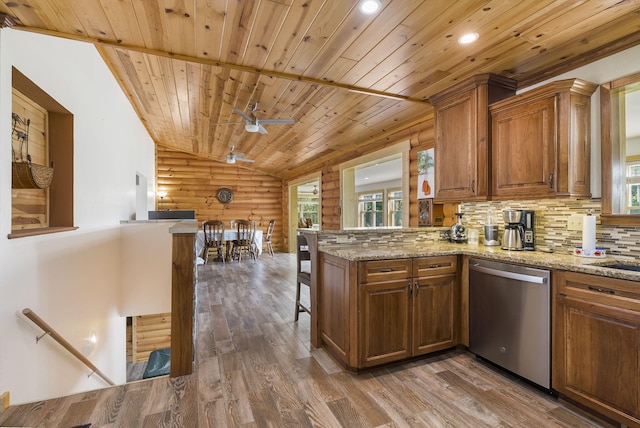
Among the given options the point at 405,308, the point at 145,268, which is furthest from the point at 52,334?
the point at 405,308

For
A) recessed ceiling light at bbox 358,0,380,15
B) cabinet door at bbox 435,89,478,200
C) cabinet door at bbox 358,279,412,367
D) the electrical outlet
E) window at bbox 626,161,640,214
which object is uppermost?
recessed ceiling light at bbox 358,0,380,15

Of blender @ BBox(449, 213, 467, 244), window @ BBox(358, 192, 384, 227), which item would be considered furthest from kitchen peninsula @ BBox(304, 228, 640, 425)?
window @ BBox(358, 192, 384, 227)

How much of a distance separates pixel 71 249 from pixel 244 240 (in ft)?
15.7

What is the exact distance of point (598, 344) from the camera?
173 centimetres

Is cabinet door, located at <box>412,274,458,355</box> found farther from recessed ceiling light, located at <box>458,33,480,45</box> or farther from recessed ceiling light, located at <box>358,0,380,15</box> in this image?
recessed ceiling light, located at <box>358,0,380,15</box>

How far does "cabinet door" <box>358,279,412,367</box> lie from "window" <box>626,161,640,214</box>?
5.44ft

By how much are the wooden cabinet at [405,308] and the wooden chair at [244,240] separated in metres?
5.25

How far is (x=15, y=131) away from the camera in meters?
1.99

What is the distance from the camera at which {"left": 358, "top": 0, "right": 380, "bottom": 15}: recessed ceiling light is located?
1.68 metres

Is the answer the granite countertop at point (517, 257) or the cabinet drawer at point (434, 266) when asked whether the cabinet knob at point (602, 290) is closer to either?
the granite countertop at point (517, 257)

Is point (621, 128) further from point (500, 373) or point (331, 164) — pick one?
point (331, 164)

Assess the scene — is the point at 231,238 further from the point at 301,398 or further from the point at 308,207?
the point at 301,398

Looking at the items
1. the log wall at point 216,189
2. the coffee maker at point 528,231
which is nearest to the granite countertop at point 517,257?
the coffee maker at point 528,231

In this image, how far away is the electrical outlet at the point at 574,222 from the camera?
2336 millimetres
